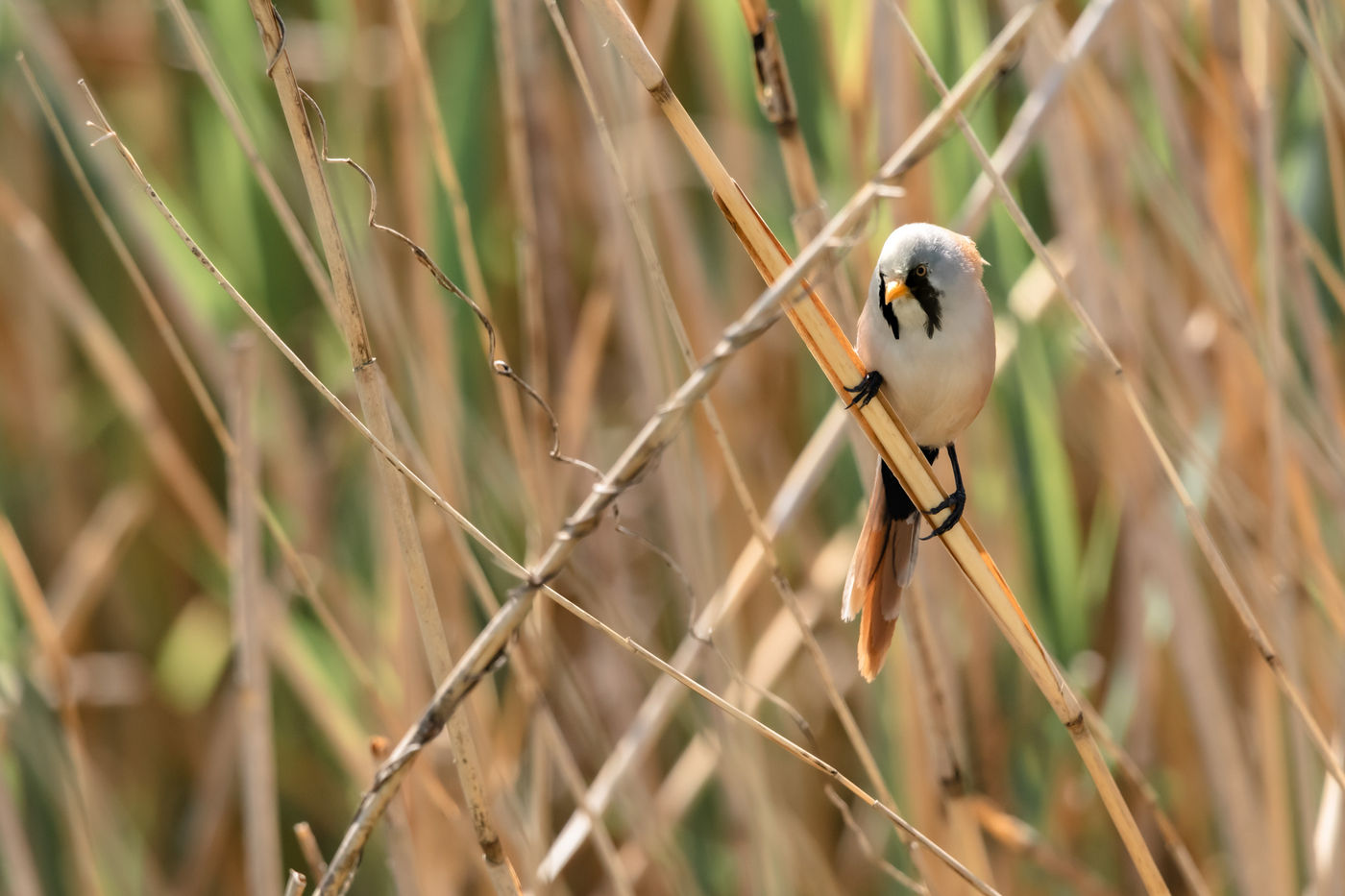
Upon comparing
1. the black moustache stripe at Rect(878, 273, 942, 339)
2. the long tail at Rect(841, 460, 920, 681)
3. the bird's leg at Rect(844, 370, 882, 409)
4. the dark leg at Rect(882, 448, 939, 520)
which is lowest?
the long tail at Rect(841, 460, 920, 681)

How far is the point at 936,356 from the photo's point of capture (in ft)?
2.70

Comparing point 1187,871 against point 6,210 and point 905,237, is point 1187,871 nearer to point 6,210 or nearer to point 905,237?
point 905,237

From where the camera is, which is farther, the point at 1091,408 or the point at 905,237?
the point at 1091,408

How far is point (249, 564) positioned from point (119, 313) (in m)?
0.85

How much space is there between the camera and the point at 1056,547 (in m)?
1.23

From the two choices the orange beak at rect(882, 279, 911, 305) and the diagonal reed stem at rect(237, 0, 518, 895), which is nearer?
the diagonal reed stem at rect(237, 0, 518, 895)

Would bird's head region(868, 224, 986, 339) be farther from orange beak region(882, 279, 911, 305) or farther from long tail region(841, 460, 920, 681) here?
long tail region(841, 460, 920, 681)

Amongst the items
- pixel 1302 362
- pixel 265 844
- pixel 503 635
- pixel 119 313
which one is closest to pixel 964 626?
pixel 1302 362

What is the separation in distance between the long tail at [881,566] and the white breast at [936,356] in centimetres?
6

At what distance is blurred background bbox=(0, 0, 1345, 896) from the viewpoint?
103 cm

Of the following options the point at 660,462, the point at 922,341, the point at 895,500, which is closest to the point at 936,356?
the point at 922,341

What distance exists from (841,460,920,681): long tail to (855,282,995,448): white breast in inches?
2.5

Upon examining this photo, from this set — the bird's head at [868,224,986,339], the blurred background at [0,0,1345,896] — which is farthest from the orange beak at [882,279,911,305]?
the blurred background at [0,0,1345,896]

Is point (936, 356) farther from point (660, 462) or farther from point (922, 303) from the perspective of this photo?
point (660, 462)
